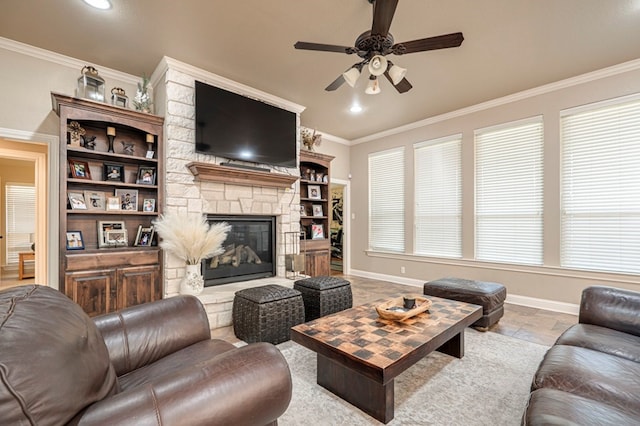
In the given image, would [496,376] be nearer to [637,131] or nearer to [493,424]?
[493,424]

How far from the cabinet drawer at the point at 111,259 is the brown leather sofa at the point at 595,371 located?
3.45m

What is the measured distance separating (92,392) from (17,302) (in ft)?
1.20

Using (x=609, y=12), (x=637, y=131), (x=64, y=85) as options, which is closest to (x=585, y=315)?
(x=609, y=12)

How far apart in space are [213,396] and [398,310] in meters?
1.61

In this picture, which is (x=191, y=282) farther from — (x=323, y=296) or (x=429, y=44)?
(x=429, y=44)

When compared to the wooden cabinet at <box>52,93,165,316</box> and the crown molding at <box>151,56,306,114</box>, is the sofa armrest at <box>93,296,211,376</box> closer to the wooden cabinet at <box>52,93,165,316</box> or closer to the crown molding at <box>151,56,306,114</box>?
the wooden cabinet at <box>52,93,165,316</box>

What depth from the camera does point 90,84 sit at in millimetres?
3080

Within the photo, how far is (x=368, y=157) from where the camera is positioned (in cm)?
614

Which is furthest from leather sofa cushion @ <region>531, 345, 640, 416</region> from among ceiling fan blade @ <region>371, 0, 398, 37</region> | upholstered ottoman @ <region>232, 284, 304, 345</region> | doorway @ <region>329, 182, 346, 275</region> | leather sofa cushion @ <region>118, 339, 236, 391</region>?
doorway @ <region>329, 182, 346, 275</region>

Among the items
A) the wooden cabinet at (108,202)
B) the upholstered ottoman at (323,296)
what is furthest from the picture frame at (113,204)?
the upholstered ottoman at (323,296)

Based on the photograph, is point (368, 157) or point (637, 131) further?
point (368, 157)

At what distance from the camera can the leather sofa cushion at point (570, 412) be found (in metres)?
0.99

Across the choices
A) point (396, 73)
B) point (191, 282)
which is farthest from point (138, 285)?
point (396, 73)

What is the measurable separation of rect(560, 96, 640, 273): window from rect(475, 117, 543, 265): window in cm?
30
